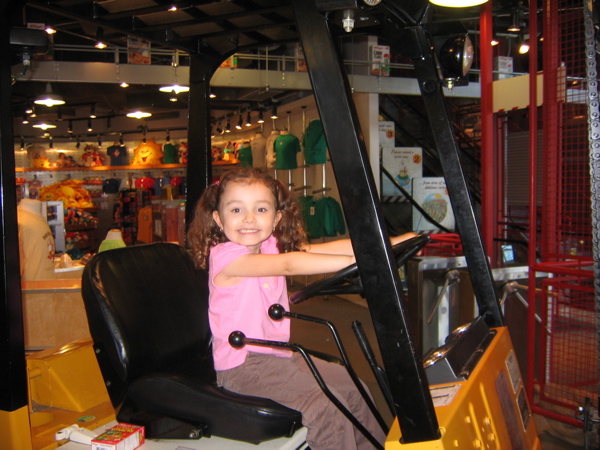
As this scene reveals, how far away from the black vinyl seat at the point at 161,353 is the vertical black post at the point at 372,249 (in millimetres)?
550

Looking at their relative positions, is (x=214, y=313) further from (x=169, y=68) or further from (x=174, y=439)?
(x=169, y=68)

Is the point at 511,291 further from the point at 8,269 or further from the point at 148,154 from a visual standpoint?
the point at 148,154

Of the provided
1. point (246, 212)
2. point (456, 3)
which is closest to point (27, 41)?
point (246, 212)

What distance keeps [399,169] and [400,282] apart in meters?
6.63

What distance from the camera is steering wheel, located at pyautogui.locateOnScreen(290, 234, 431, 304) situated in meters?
1.39

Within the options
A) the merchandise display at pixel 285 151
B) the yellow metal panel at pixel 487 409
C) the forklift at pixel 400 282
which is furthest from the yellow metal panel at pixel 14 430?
the merchandise display at pixel 285 151

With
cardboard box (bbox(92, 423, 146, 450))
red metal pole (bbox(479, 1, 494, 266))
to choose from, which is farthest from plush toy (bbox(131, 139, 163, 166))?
cardboard box (bbox(92, 423, 146, 450))

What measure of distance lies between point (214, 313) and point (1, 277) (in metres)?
0.75

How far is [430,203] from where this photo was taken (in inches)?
302

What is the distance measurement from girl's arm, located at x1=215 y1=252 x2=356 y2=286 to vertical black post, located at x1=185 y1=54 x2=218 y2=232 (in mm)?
626

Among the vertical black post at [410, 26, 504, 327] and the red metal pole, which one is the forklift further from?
the red metal pole

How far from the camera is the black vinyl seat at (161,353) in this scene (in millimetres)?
1649

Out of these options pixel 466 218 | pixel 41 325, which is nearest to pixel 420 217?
pixel 41 325

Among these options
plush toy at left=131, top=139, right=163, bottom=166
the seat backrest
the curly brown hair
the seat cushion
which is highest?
plush toy at left=131, top=139, right=163, bottom=166
